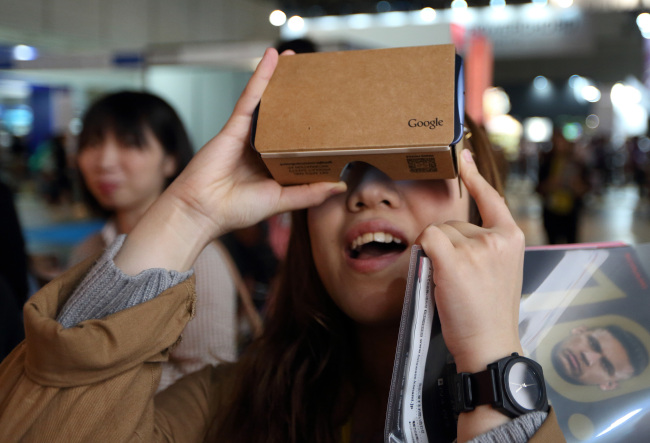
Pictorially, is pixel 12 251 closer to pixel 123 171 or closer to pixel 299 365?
pixel 123 171

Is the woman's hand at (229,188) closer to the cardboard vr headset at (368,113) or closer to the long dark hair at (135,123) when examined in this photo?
the cardboard vr headset at (368,113)

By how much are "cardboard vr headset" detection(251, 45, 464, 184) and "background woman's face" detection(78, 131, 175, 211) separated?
138 centimetres

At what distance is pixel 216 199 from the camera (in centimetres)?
108

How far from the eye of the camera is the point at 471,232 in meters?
0.82

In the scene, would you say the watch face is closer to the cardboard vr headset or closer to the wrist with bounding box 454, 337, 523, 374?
the wrist with bounding box 454, 337, 523, 374

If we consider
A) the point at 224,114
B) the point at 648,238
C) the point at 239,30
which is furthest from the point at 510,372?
the point at 239,30

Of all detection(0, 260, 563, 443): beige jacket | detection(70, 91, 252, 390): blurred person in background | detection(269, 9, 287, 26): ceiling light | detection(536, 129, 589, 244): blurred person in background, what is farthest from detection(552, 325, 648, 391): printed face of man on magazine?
detection(269, 9, 287, 26): ceiling light

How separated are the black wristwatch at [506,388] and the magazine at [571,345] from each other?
2.5 inches

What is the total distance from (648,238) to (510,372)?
824 centimetres

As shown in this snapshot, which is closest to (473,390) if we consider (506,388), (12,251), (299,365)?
(506,388)

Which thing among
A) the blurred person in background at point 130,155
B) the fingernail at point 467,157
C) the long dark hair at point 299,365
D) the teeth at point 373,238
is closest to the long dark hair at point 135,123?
the blurred person in background at point 130,155

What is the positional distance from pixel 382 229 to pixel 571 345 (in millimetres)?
349

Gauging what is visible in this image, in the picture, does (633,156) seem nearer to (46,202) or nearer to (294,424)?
(46,202)

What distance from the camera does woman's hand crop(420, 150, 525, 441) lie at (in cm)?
76
